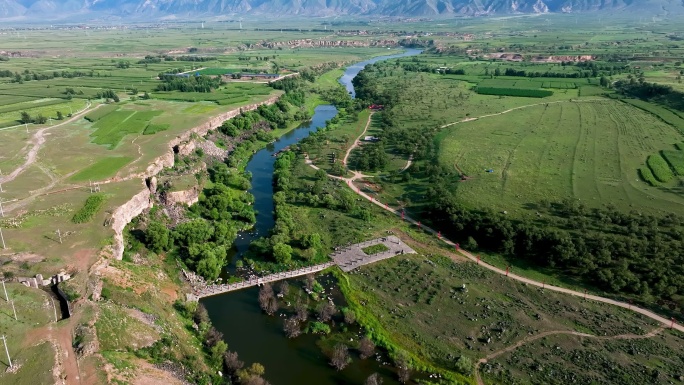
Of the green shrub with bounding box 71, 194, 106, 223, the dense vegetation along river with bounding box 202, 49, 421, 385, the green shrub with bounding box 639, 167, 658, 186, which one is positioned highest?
the green shrub with bounding box 71, 194, 106, 223

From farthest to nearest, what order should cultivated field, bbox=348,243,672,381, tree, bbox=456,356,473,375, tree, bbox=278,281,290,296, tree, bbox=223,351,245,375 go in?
1. tree, bbox=278,281,290,296
2. cultivated field, bbox=348,243,672,381
3. tree, bbox=223,351,245,375
4. tree, bbox=456,356,473,375

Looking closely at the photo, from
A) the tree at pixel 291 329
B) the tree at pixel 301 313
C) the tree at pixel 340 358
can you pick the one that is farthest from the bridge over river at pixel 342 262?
the tree at pixel 340 358

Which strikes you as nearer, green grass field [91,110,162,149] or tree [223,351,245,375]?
tree [223,351,245,375]

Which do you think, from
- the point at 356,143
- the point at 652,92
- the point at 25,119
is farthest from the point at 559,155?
the point at 25,119

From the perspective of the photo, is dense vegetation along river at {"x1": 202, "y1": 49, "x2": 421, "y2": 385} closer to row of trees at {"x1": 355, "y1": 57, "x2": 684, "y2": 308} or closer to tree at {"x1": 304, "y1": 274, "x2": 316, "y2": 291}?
tree at {"x1": 304, "y1": 274, "x2": 316, "y2": 291}

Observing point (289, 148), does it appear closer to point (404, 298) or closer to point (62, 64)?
point (404, 298)

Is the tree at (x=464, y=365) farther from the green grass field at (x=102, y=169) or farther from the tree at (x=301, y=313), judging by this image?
the green grass field at (x=102, y=169)

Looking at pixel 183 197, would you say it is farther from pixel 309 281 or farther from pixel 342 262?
pixel 342 262

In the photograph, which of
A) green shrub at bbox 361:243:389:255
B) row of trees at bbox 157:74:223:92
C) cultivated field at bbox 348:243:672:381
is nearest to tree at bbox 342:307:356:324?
cultivated field at bbox 348:243:672:381
